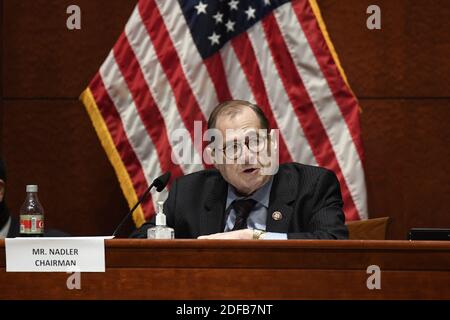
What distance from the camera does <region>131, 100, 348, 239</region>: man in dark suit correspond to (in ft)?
10.3

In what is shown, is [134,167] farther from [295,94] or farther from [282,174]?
[282,174]

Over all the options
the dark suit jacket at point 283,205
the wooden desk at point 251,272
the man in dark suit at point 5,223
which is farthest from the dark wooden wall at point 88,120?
the wooden desk at point 251,272

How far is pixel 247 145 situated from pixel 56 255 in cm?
109

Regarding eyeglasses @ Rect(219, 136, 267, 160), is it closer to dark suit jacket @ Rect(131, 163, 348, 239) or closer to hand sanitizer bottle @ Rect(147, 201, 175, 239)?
dark suit jacket @ Rect(131, 163, 348, 239)

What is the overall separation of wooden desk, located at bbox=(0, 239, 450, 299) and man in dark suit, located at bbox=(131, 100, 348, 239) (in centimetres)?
82

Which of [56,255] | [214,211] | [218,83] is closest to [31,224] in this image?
[214,211]

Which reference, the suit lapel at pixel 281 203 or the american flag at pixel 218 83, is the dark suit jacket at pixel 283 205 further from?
the american flag at pixel 218 83

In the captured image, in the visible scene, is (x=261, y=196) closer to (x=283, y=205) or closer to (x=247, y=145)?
(x=283, y=205)

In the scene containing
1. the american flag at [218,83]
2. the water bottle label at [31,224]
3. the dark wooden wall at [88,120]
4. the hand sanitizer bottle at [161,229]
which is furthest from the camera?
the dark wooden wall at [88,120]

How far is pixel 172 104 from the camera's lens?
4.28 m

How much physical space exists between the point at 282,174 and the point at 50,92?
70.6 inches

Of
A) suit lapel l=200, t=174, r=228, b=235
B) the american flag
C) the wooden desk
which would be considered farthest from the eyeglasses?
the american flag

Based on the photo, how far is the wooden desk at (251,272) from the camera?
223cm
